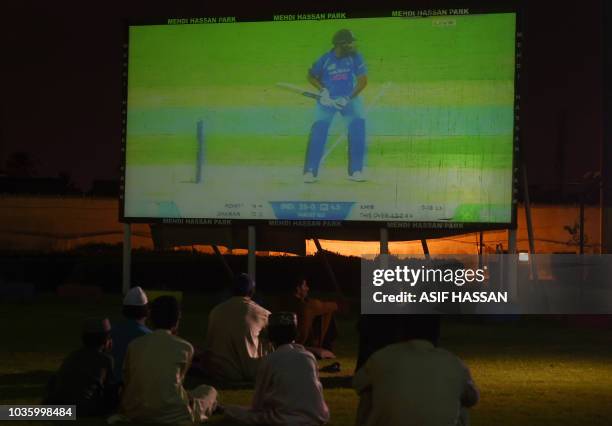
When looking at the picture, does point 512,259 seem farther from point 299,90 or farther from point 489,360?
point 489,360

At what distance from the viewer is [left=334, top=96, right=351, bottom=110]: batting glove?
15352 mm

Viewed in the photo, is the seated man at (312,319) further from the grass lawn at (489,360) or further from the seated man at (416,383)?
the seated man at (416,383)

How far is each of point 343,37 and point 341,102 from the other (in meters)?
0.91

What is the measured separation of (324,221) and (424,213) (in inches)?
54.8

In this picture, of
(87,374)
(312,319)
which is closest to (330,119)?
(312,319)

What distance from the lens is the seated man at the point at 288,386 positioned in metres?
6.89

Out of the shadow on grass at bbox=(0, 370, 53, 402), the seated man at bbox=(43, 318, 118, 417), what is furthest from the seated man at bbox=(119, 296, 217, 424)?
the shadow on grass at bbox=(0, 370, 53, 402)

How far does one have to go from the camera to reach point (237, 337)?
9609mm

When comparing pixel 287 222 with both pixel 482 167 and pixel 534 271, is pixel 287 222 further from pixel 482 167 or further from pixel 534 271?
pixel 534 271

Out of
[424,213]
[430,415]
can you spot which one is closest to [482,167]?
[424,213]

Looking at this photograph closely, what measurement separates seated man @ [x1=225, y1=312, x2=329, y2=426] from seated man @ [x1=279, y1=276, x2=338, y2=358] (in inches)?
135

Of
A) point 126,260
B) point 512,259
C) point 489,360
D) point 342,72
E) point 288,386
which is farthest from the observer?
point 126,260

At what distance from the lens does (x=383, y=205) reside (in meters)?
15.3

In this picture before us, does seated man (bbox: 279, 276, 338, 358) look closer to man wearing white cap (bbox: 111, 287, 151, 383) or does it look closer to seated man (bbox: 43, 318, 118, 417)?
man wearing white cap (bbox: 111, 287, 151, 383)
